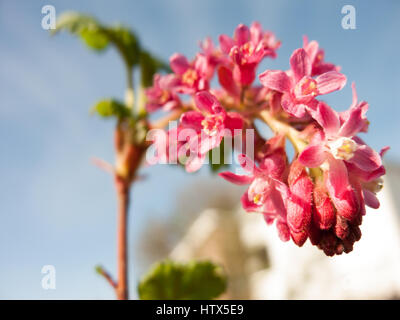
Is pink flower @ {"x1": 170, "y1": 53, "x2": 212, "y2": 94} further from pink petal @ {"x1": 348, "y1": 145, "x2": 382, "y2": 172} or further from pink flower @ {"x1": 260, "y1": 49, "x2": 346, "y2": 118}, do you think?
pink petal @ {"x1": 348, "y1": 145, "x2": 382, "y2": 172}

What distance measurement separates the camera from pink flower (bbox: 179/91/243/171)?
1.02 metres

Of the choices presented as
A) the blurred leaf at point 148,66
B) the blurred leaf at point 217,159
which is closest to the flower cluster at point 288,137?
the blurred leaf at point 217,159

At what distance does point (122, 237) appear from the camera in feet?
5.33

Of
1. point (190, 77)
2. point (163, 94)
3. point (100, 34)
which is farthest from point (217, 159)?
point (100, 34)

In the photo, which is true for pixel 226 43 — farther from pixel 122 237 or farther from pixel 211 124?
pixel 122 237

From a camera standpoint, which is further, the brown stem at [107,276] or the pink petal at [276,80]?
the brown stem at [107,276]

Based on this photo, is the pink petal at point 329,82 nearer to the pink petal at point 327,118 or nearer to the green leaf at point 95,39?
the pink petal at point 327,118

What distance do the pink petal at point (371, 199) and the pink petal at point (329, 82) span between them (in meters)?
0.28

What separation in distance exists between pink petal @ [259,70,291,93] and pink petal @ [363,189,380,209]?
0.34m

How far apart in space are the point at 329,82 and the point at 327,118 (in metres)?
0.15

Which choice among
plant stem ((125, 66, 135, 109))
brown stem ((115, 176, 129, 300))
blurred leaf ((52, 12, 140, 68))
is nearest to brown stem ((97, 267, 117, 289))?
brown stem ((115, 176, 129, 300))

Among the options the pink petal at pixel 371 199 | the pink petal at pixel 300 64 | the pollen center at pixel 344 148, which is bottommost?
the pink petal at pixel 371 199

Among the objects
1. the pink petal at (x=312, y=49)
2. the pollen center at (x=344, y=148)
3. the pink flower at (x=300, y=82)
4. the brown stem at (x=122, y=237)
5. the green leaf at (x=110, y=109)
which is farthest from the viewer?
the green leaf at (x=110, y=109)

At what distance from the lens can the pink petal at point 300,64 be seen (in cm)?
98
